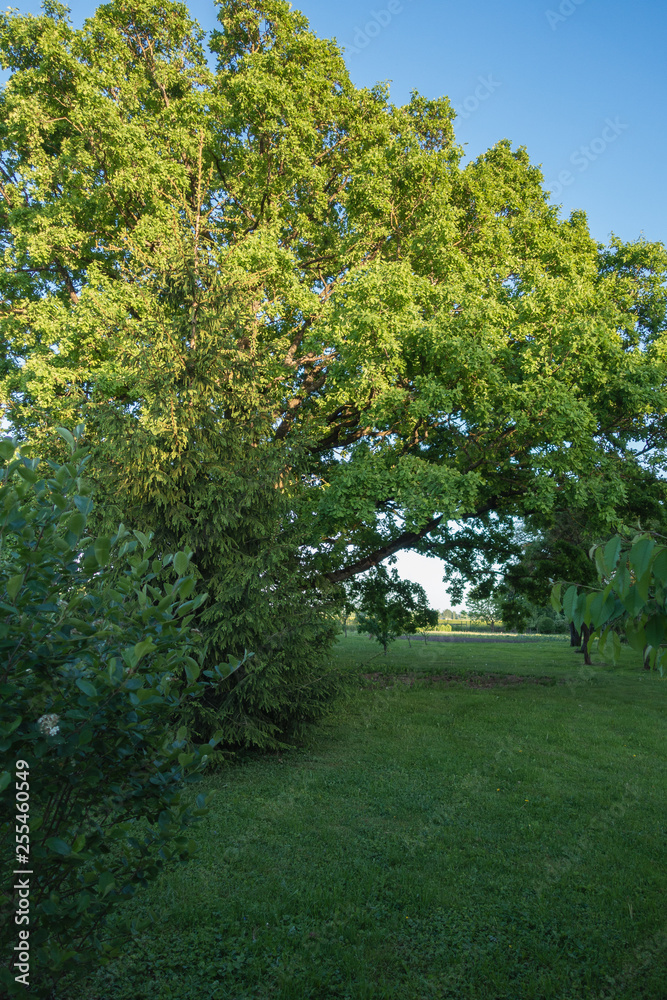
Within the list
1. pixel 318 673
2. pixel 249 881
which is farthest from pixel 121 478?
pixel 249 881

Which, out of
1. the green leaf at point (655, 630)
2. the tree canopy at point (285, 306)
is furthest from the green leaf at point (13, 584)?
the tree canopy at point (285, 306)

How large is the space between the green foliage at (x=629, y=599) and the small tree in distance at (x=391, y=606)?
Answer: 50.8ft

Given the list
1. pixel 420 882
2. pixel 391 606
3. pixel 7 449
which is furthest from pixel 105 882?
pixel 391 606

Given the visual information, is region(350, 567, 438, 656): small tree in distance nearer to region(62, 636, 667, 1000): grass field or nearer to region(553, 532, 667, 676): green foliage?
region(62, 636, 667, 1000): grass field

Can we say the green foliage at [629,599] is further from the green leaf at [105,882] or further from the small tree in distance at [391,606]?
the small tree in distance at [391,606]

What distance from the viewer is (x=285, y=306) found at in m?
14.0

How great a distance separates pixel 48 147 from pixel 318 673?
14.1 m

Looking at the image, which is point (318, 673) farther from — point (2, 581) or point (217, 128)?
point (217, 128)

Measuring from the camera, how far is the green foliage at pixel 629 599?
6.01ft

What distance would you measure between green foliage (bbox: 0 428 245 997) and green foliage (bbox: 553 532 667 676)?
4.40 feet

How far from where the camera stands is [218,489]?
866cm

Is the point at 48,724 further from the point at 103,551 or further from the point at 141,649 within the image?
the point at 103,551

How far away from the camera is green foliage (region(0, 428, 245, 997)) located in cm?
192

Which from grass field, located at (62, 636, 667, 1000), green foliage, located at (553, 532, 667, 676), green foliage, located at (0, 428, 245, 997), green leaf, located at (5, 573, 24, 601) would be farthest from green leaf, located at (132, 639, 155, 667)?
grass field, located at (62, 636, 667, 1000)
